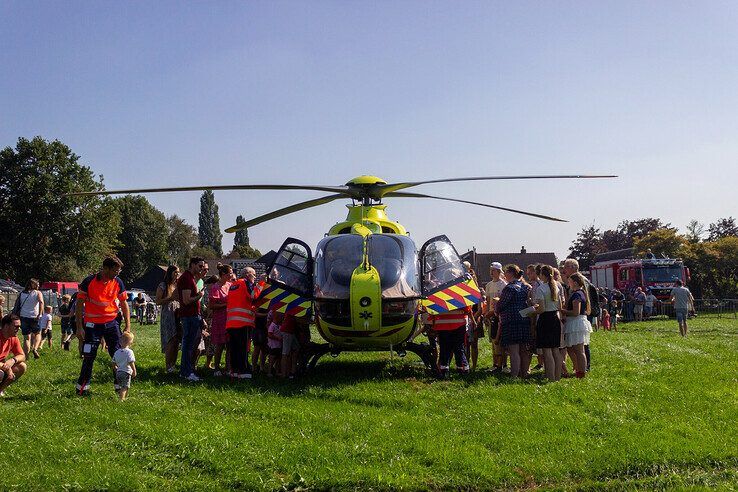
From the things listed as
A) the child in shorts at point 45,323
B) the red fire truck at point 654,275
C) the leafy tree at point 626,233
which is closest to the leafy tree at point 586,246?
the leafy tree at point 626,233

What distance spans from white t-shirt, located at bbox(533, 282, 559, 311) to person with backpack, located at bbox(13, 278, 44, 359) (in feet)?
33.9

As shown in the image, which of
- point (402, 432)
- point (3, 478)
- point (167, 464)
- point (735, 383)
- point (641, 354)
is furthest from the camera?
point (641, 354)

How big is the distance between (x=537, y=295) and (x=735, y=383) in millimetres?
3094

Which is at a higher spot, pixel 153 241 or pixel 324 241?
pixel 153 241

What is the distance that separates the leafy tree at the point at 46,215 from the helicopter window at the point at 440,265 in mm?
44273

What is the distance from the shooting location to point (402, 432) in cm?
666

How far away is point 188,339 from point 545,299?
18.4 ft

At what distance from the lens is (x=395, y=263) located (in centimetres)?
984

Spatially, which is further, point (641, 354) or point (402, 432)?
point (641, 354)

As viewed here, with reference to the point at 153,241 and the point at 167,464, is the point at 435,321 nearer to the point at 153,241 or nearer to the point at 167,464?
the point at 167,464

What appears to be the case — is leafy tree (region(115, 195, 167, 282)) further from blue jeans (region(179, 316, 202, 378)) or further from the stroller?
blue jeans (region(179, 316, 202, 378))

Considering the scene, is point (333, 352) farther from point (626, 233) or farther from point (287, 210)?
point (626, 233)

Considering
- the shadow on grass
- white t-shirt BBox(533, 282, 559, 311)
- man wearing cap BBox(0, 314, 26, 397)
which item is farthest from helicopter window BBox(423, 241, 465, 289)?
man wearing cap BBox(0, 314, 26, 397)

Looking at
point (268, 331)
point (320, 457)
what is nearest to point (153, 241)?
point (268, 331)
